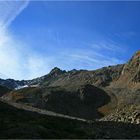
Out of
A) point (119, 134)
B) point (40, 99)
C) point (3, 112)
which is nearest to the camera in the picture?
point (119, 134)

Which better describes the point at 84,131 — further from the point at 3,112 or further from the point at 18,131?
the point at 3,112

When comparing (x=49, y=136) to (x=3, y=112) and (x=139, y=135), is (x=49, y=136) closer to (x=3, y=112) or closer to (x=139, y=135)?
(x=139, y=135)

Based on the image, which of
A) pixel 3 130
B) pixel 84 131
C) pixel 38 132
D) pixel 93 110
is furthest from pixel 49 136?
pixel 93 110

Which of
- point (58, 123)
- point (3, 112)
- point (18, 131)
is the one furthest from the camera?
point (3, 112)

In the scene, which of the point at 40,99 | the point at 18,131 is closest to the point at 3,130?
the point at 18,131

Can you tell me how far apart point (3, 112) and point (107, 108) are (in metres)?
127

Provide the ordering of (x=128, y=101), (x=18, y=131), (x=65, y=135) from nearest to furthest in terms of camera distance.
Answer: (x=18, y=131)
(x=65, y=135)
(x=128, y=101)

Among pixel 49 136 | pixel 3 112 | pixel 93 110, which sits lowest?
pixel 49 136

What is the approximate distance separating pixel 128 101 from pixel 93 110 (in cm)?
1736

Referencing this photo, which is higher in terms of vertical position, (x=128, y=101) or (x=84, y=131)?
(x=128, y=101)

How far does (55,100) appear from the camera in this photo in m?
187

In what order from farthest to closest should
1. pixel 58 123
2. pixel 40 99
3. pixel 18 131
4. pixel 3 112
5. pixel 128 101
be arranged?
1. pixel 128 101
2. pixel 40 99
3. pixel 3 112
4. pixel 58 123
5. pixel 18 131

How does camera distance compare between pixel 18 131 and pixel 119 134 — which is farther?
pixel 119 134

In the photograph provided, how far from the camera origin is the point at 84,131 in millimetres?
56188
